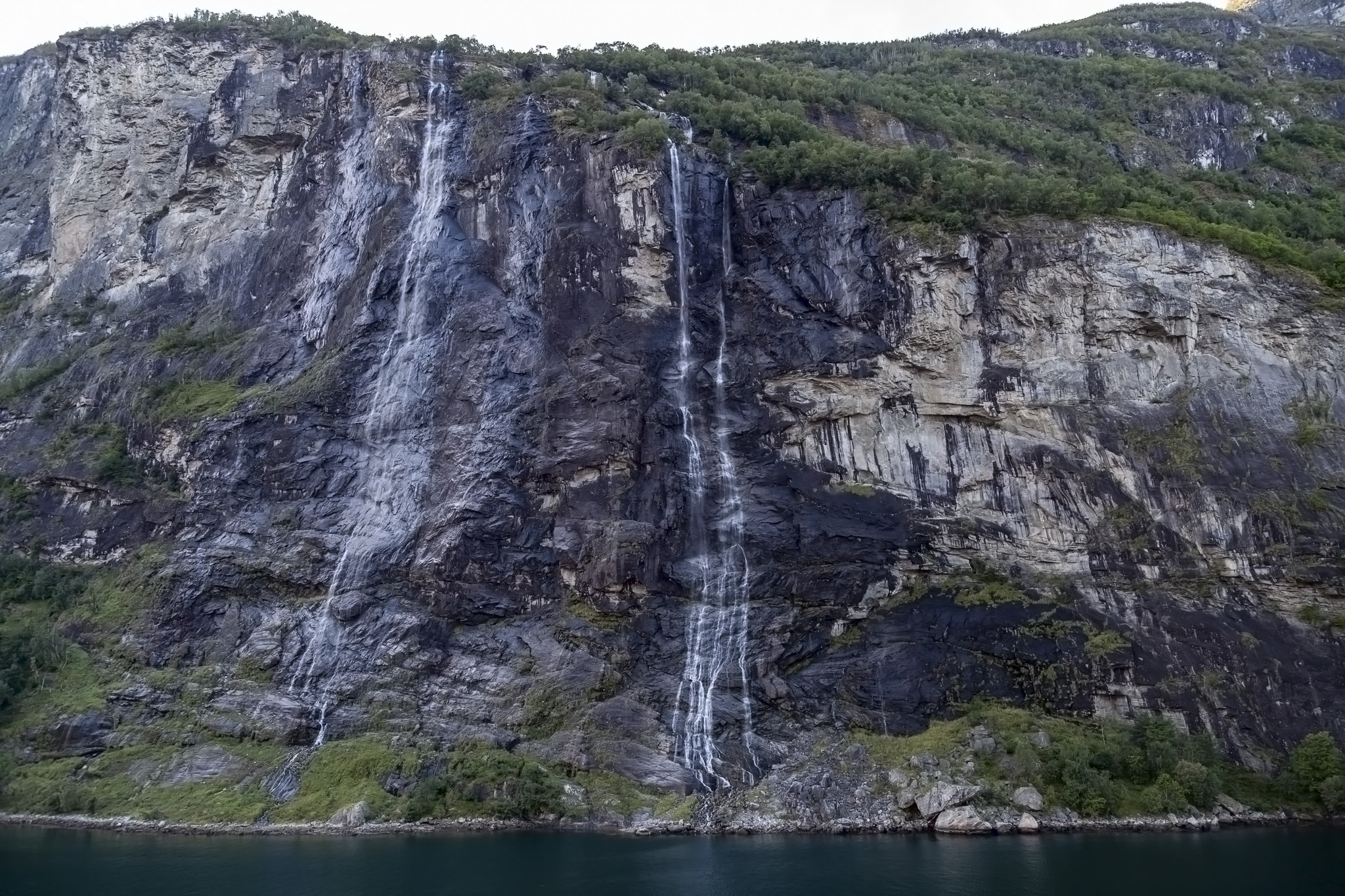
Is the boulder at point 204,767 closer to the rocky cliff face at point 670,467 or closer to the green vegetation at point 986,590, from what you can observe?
the rocky cliff face at point 670,467

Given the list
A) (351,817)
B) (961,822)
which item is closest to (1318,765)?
(961,822)

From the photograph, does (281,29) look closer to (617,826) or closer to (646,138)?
(646,138)

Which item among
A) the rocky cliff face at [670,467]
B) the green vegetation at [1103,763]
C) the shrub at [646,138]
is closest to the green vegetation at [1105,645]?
the rocky cliff face at [670,467]

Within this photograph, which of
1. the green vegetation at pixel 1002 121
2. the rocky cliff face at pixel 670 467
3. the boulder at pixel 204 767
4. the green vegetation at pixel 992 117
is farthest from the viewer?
the green vegetation at pixel 992 117

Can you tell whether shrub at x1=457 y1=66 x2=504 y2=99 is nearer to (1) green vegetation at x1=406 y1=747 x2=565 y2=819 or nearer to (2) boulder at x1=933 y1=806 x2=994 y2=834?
(1) green vegetation at x1=406 y1=747 x2=565 y2=819

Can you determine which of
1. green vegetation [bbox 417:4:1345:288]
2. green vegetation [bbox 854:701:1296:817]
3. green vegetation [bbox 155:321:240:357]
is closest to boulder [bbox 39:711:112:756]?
green vegetation [bbox 155:321:240:357]

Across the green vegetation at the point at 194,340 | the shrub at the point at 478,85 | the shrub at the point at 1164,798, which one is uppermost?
the shrub at the point at 478,85

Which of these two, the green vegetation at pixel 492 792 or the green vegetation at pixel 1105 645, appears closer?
the green vegetation at pixel 492 792

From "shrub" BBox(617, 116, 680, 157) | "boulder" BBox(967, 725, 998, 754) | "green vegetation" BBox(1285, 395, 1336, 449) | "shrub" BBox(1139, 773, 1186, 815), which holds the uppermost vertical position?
"shrub" BBox(617, 116, 680, 157)
